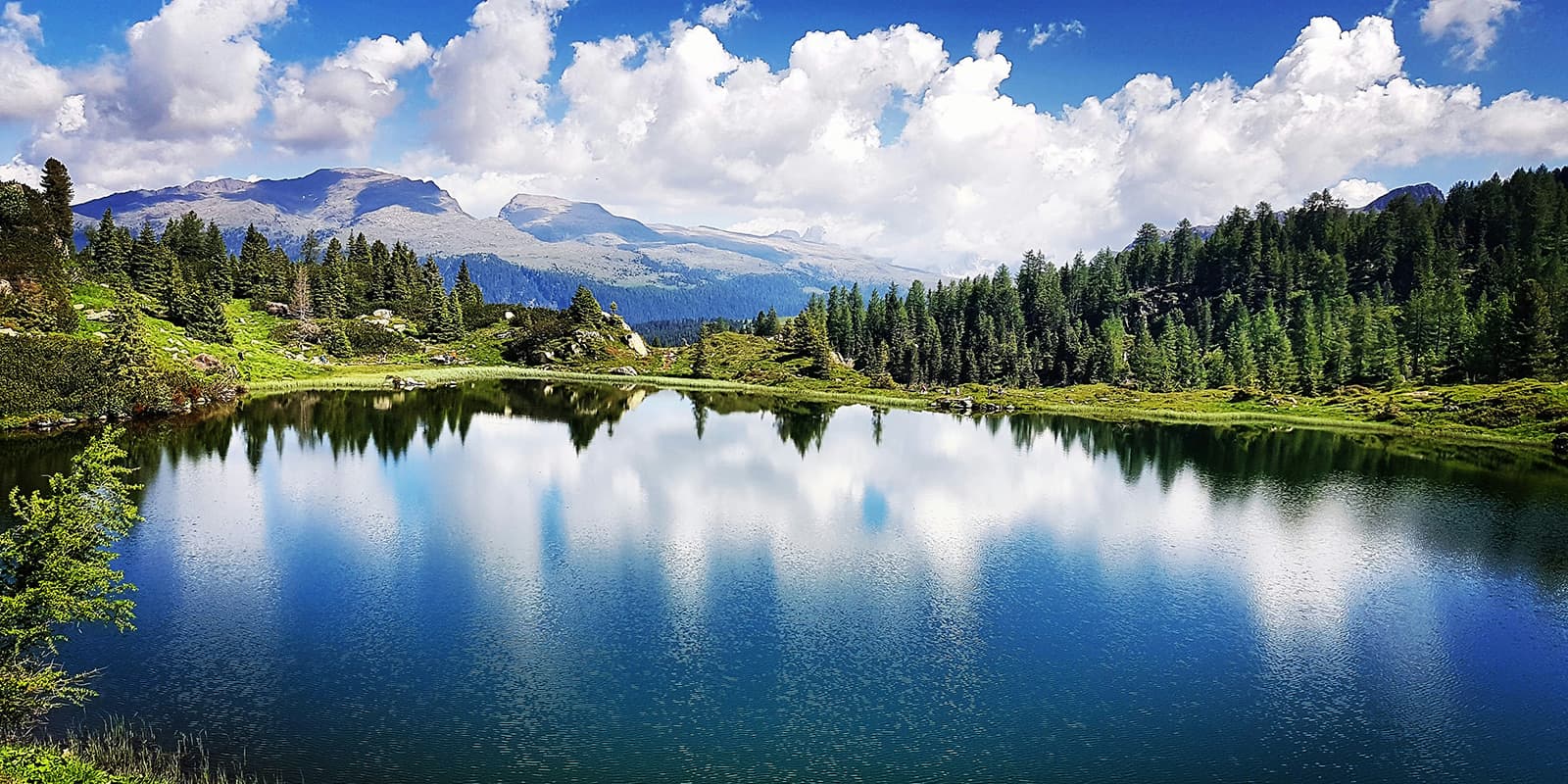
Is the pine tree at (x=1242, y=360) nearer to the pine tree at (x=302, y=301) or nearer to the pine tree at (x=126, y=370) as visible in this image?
the pine tree at (x=126, y=370)

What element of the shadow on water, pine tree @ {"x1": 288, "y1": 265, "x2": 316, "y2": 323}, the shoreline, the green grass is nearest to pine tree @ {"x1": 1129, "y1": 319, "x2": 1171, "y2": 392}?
the shoreline

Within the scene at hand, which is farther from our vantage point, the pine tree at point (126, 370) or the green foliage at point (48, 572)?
the pine tree at point (126, 370)

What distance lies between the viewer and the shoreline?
4737 inches

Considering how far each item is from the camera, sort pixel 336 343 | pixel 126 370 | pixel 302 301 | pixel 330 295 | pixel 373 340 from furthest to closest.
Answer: pixel 330 295, pixel 373 340, pixel 302 301, pixel 336 343, pixel 126 370

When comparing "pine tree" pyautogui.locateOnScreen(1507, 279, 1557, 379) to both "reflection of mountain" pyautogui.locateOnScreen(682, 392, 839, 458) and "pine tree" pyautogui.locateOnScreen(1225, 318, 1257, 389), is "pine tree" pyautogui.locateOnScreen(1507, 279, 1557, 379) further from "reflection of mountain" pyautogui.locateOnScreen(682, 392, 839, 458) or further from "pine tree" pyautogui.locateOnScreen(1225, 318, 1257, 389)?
"reflection of mountain" pyautogui.locateOnScreen(682, 392, 839, 458)

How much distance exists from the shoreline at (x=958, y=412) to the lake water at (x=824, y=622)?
3914 centimetres

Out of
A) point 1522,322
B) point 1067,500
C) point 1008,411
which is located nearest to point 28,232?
point 1067,500

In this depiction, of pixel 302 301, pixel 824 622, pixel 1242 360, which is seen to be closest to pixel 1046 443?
pixel 824 622

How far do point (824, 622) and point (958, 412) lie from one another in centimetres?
11823

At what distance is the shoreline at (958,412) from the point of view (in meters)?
120

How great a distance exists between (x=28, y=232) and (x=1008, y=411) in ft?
515

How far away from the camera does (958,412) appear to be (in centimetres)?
15562

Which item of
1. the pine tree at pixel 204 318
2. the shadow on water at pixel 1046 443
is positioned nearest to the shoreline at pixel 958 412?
the shadow on water at pixel 1046 443

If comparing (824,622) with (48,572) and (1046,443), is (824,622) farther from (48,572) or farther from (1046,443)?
(1046,443)
